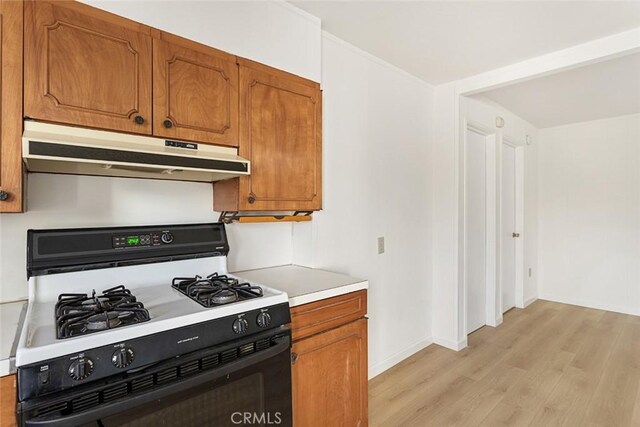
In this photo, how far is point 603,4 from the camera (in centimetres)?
197

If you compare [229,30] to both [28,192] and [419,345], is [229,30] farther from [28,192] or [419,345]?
[419,345]


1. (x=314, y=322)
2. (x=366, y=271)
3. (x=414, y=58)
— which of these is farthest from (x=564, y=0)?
(x=314, y=322)

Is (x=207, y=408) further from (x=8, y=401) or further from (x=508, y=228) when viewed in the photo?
(x=508, y=228)

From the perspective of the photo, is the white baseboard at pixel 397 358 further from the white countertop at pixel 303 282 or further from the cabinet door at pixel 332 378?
the white countertop at pixel 303 282

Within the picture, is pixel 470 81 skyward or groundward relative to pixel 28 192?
skyward

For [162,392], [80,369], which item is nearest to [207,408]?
[162,392]

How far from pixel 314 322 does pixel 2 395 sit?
1.11 metres

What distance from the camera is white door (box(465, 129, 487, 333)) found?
365 cm

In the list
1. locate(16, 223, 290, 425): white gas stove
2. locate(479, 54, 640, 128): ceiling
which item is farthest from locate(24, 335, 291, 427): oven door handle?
locate(479, 54, 640, 128): ceiling

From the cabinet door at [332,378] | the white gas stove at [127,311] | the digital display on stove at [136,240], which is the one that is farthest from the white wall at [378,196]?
the digital display on stove at [136,240]

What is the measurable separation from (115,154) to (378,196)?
6.35 ft

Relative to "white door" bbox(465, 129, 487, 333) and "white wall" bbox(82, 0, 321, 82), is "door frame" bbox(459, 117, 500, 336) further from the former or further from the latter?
"white wall" bbox(82, 0, 321, 82)

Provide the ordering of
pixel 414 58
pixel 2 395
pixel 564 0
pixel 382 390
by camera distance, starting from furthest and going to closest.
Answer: pixel 414 58 → pixel 382 390 → pixel 564 0 → pixel 2 395

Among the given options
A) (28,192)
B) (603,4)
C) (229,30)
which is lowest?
(28,192)
